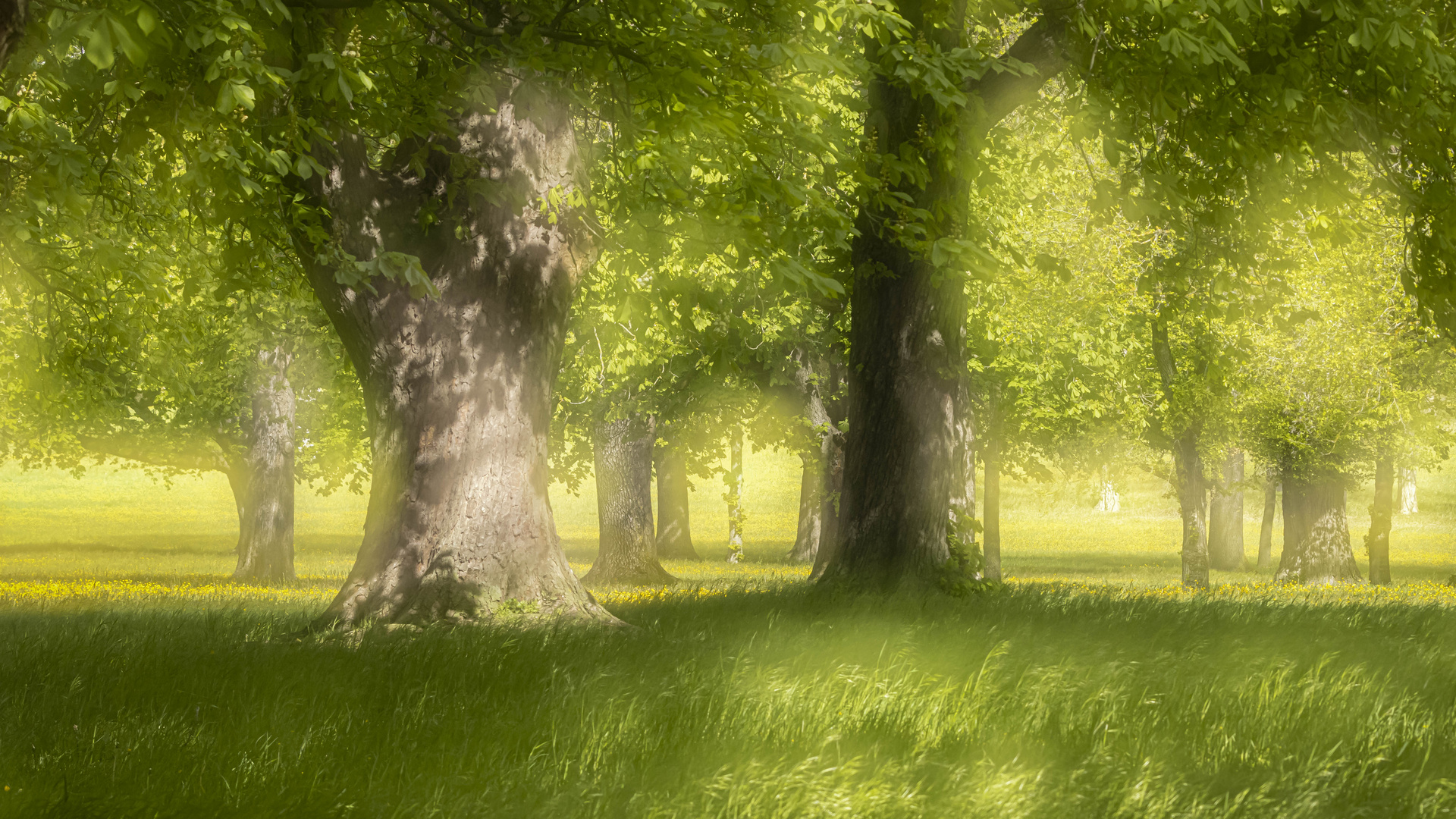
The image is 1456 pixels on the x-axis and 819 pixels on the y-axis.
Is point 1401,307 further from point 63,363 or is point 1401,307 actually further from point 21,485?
point 21,485

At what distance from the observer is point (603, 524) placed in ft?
79.0

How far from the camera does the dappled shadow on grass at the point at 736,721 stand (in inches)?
160

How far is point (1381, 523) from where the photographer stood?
25.4 m

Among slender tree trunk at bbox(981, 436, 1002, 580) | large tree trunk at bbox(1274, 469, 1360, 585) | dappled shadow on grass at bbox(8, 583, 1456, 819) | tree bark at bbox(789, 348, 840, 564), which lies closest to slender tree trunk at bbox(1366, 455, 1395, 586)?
large tree trunk at bbox(1274, 469, 1360, 585)

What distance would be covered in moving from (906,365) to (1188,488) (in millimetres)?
16206

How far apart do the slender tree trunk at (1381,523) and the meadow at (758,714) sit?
697 inches

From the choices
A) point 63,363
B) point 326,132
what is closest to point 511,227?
point 326,132

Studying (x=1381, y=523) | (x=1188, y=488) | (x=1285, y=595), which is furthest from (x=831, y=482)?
(x=1381, y=523)

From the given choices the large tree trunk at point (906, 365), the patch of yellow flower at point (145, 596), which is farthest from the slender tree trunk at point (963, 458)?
the patch of yellow flower at point (145, 596)

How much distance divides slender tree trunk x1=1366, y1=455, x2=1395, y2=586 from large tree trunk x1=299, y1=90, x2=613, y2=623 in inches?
876

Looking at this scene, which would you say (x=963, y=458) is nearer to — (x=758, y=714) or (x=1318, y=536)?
(x=758, y=714)

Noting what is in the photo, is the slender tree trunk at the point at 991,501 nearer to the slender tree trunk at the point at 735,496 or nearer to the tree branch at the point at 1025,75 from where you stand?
the slender tree trunk at the point at 735,496

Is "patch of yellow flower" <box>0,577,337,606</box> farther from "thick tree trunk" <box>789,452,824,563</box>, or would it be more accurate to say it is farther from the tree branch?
"thick tree trunk" <box>789,452,824,563</box>

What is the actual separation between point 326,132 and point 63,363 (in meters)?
7.55
